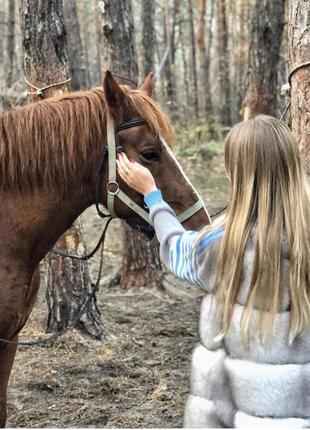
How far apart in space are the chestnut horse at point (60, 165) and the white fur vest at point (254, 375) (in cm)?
98

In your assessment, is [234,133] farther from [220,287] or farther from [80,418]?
[80,418]

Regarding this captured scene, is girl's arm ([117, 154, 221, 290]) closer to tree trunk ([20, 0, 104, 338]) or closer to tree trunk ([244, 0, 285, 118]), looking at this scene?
tree trunk ([20, 0, 104, 338])

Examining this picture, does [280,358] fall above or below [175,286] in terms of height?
above

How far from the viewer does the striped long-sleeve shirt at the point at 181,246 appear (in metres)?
1.88

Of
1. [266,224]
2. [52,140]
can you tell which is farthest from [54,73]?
[266,224]

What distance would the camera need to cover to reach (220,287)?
1814mm

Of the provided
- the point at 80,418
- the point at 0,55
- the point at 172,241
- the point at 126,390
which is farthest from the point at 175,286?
the point at 0,55

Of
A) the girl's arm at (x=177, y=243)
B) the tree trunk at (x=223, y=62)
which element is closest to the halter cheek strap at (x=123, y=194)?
the girl's arm at (x=177, y=243)

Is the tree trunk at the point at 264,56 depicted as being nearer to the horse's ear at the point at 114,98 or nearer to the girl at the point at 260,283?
the horse's ear at the point at 114,98

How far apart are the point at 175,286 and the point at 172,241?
4840mm

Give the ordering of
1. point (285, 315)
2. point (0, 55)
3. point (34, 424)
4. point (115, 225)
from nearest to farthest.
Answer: point (285, 315) → point (34, 424) → point (115, 225) → point (0, 55)

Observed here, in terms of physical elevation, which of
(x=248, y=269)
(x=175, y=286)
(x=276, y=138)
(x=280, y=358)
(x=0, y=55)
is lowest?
(x=175, y=286)

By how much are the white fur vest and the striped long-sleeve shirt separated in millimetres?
44

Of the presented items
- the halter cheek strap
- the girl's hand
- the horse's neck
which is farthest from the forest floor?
the girl's hand
